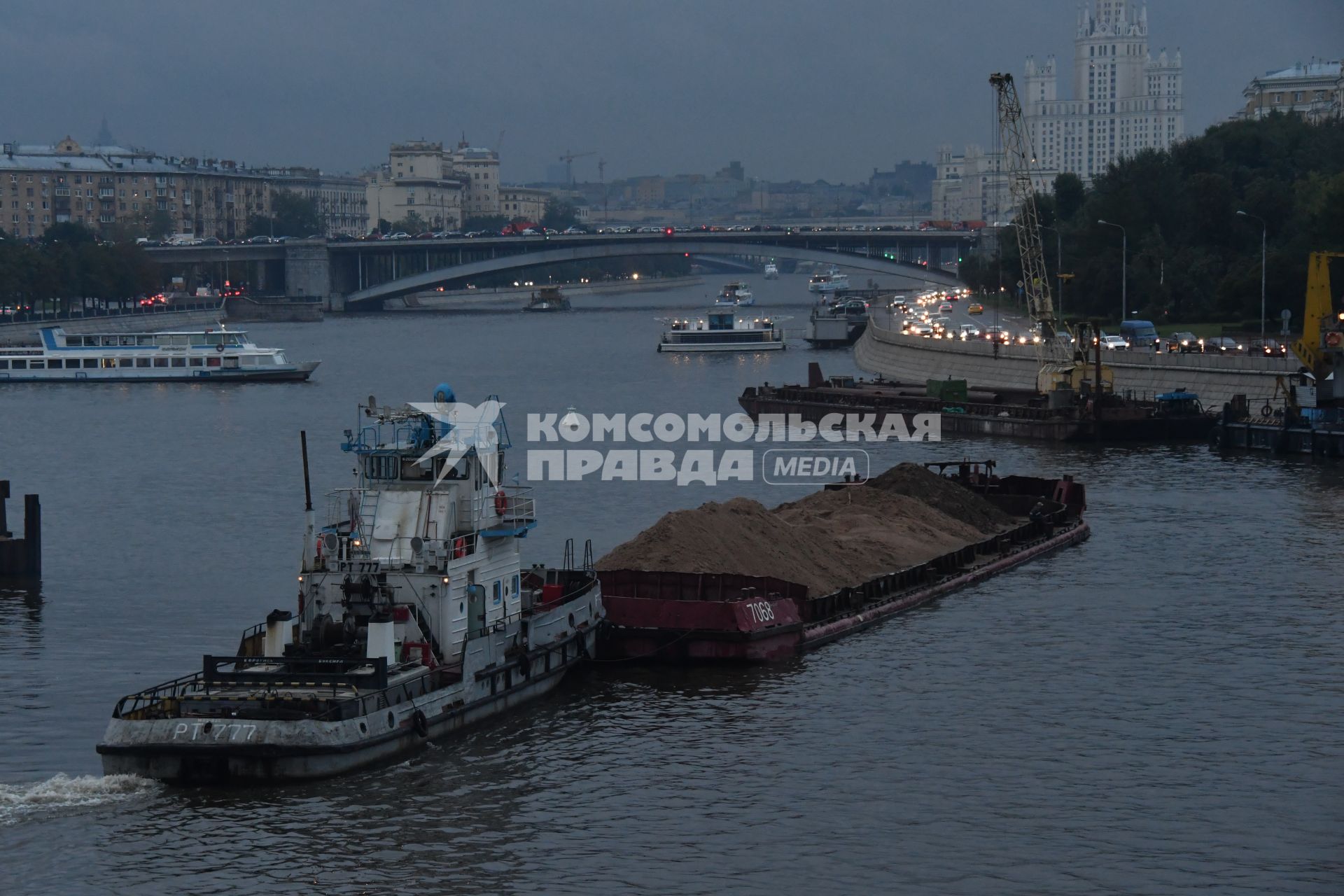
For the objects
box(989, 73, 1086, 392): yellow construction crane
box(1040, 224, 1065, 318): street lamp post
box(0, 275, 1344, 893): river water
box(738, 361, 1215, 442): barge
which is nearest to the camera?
box(0, 275, 1344, 893): river water

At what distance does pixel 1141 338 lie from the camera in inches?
3895

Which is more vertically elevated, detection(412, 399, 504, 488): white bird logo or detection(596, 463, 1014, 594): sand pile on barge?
detection(412, 399, 504, 488): white bird logo

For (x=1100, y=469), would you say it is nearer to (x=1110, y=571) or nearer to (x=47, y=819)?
(x=1110, y=571)

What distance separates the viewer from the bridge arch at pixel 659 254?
630ft

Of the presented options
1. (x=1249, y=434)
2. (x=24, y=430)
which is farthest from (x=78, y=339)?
(x=1249, y=434)

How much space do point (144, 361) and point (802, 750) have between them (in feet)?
311

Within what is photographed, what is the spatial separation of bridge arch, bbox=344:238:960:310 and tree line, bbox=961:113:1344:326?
51.7m

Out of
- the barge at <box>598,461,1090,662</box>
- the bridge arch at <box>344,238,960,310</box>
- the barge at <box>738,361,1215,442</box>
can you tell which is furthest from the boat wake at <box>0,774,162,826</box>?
the bridge arch at <box>344,238,960,310</box>

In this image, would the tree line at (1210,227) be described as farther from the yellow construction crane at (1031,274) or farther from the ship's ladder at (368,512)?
the ship's ladder at (368,512)

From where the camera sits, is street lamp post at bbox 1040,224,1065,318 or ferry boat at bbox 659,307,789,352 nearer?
A: street lamp post at bbox 1040,224,1065,318

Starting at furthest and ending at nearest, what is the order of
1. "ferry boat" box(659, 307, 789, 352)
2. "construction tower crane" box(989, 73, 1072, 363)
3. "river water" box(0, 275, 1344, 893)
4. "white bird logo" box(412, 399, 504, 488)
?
1. "ferry boat" box(659, 307, 789, 352)
2. "construction tower crane" box(989, 73, 1072, 363)
3. "white bird logo" box(412, 399, 504, 488)
4. "river water" box(0, 275, 1344, 893)

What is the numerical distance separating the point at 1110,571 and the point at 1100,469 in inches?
877

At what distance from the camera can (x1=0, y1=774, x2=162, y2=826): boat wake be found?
82.7 feet

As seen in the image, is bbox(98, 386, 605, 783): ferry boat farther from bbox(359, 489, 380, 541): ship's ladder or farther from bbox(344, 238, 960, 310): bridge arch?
bbox(344, 238, 960, 310): bridge arch
